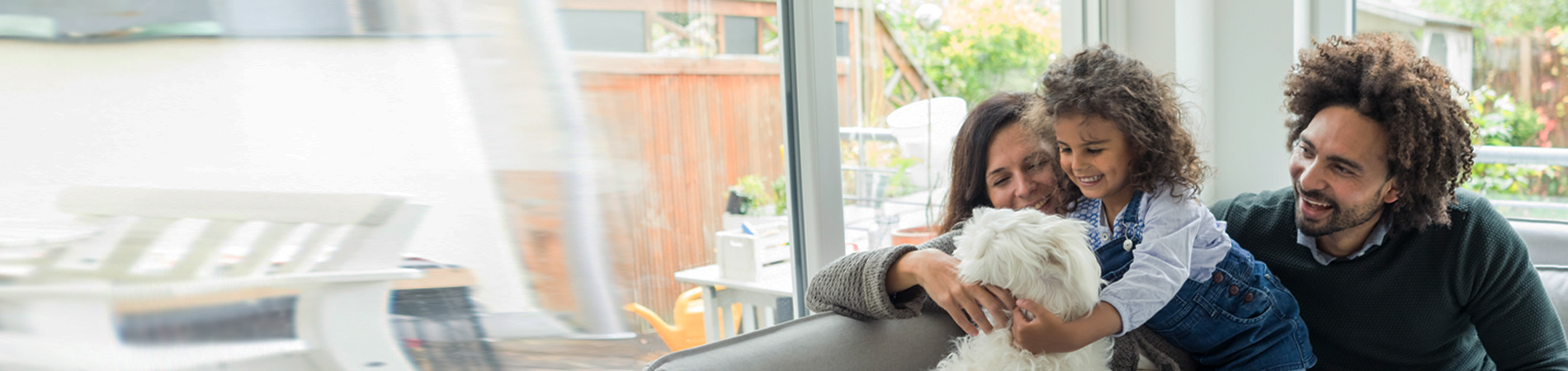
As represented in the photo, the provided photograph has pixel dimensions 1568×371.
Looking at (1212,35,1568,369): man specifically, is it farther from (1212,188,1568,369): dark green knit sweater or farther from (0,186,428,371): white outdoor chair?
(0,186,428,371): white outdoor chair

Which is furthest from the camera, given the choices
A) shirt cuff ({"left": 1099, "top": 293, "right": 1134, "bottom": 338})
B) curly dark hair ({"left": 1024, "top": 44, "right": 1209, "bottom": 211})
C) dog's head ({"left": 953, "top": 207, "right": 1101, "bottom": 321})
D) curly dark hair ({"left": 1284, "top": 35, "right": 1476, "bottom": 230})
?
curly dark hair ({"left": 1284, "top": 35, "right": 1476, "bottom": 230})

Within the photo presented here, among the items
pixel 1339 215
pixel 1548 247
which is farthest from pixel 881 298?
pixel 1548 247

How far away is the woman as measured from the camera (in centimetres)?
120

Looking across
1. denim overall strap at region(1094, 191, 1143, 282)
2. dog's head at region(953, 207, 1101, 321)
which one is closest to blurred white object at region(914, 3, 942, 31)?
denim overall strap at region(1094, 191, 1143, 282)

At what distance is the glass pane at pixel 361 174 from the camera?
808mm

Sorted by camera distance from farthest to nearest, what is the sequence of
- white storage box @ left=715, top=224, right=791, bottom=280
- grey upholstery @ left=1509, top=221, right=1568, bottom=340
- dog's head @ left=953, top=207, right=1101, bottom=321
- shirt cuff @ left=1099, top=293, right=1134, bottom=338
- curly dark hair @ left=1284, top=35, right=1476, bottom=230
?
grey upholstery @ left=1509, top=221, right=1568, bottom=340 → white storage box @ left=715, top=224, right=791, bottom=280 → curly dark hair @ left=1284, top=35, right=1476, bottom=230 → shirt cuff @ left=1099, top=293, right=1134, bottom=338 → dog's head @ left=953, top=207, right=1101, bottom=321

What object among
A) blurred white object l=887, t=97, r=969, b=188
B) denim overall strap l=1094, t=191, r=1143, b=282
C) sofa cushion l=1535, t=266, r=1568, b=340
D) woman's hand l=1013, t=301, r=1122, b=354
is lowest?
sofa cushion l=1535, t=266, r=1568, b=340

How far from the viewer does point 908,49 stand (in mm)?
2025

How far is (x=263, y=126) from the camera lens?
0.93 meters

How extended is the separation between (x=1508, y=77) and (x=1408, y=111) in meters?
1.63

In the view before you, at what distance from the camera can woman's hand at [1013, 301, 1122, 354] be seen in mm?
1021

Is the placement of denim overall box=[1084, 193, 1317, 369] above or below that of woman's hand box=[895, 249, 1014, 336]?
below

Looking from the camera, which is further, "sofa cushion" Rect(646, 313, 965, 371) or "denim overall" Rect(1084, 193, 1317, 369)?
"denim overall" Rect(1084, 193, 1317, 369)

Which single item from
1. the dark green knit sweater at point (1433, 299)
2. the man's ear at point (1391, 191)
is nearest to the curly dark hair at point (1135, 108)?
the man's ear at point (1391, 191)
